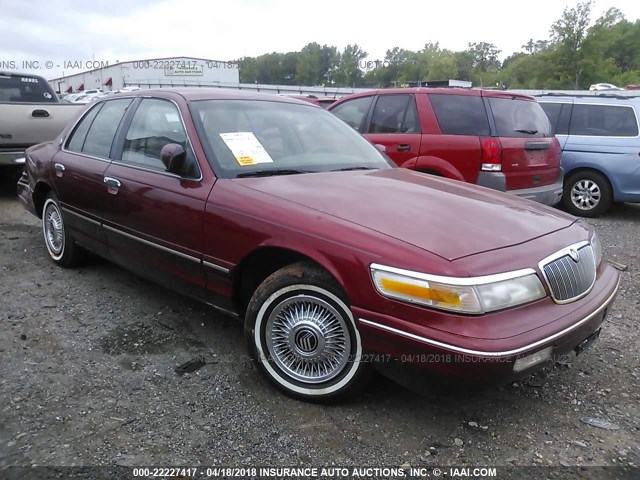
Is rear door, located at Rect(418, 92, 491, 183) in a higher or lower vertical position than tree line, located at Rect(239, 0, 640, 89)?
lower

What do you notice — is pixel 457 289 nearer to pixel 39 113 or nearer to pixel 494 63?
pixel 39 113

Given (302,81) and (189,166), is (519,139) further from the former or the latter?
(302,81)

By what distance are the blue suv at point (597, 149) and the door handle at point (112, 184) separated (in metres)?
6.58

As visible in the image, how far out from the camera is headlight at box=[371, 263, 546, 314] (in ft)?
7.00

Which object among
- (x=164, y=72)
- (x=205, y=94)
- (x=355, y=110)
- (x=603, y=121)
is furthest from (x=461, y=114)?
(x=164, y=72)

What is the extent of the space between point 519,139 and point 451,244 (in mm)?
4116

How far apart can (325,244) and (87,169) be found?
8.02ft

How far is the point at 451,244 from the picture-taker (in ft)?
7.59

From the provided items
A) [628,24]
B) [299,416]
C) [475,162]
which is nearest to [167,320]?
[299,416]

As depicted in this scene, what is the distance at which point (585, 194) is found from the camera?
297 inches

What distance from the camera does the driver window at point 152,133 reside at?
3342 mm

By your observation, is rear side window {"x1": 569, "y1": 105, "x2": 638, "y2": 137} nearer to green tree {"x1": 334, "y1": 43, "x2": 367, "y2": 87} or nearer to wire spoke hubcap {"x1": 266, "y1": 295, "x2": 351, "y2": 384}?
wire spoke hubcap {"x1": 266, "y1": 295, "x2": 351, "y2": 384}

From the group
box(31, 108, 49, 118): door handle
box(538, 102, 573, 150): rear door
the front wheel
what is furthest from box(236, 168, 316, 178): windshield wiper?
box(538, 102, 573, 150): rear door

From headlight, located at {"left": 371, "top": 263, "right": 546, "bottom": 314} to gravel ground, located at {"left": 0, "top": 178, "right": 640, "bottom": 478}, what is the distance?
1.43 feet
